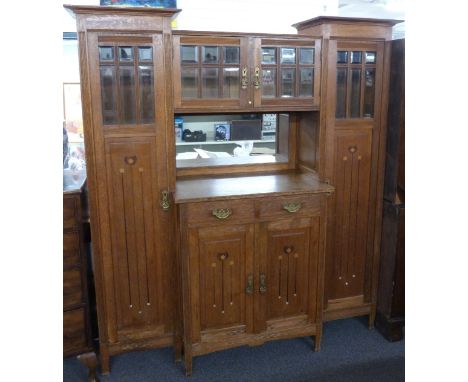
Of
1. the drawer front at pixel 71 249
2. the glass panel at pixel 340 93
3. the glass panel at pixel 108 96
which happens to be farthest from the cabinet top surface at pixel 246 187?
the drawer front at pixel 71 249

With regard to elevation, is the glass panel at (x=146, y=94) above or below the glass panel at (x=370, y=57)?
below

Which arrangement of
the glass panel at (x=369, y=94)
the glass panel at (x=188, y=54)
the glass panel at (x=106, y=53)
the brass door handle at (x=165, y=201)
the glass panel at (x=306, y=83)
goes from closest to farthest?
the glass panel at (x=106, y=53) → the glass panel at (x=188, y=54) → the brass door handle at (x=165, y=201) → the glass panel at (x=306, y=83) → the glass panel at (x=369, y=94)

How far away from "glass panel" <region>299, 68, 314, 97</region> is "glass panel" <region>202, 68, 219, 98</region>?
0.47m

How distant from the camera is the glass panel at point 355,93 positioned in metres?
2.50

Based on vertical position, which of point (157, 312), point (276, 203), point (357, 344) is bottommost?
point (357, 344)

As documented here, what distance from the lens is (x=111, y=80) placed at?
2.11 metres

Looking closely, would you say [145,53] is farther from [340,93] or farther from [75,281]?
[75,281]

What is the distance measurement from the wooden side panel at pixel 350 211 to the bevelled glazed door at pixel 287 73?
32 centimetres

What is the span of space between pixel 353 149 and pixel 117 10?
4.78ft

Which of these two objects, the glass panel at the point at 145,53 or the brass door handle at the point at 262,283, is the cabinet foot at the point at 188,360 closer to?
the brass door handle at the point at 262,283
